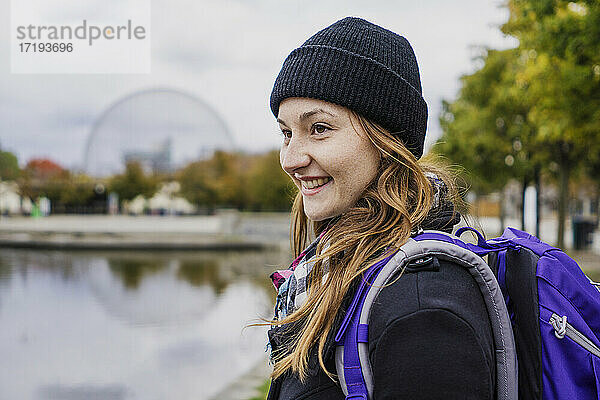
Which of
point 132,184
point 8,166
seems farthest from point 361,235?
point 8,166

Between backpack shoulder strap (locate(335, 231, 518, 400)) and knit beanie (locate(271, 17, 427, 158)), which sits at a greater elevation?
knit beanie (locate(271, 17, 427, 158))

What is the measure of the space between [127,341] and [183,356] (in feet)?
5.06

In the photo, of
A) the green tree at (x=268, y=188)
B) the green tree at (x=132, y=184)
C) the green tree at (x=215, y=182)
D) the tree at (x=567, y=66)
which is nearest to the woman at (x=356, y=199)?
the tree at (x=567, y=66)

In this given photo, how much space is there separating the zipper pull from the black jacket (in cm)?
15

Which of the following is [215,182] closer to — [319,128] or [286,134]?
[286,134]

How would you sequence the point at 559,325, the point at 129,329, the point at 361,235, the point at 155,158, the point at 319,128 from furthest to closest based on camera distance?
the point at 155,158
the point at 129,329
the point at 319,128
the point at 361,235
the point at 559,325

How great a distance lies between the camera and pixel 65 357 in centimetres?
779

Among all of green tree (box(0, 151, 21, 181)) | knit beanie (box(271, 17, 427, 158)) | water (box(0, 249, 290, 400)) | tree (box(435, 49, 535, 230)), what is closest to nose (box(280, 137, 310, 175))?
knit beanie (box(271, 17, 427, 158))

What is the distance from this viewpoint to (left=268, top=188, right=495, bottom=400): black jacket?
1.00 metres

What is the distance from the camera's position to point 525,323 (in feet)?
3.85

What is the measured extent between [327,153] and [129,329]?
908cm

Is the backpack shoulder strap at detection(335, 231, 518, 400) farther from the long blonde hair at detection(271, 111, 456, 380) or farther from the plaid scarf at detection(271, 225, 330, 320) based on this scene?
the plaid scarf at detection(271, 225, 330, 320)

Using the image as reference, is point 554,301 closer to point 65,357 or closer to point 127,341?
point 65,357

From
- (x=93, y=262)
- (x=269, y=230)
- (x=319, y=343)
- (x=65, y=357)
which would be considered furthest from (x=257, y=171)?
(x=319, y=343)
